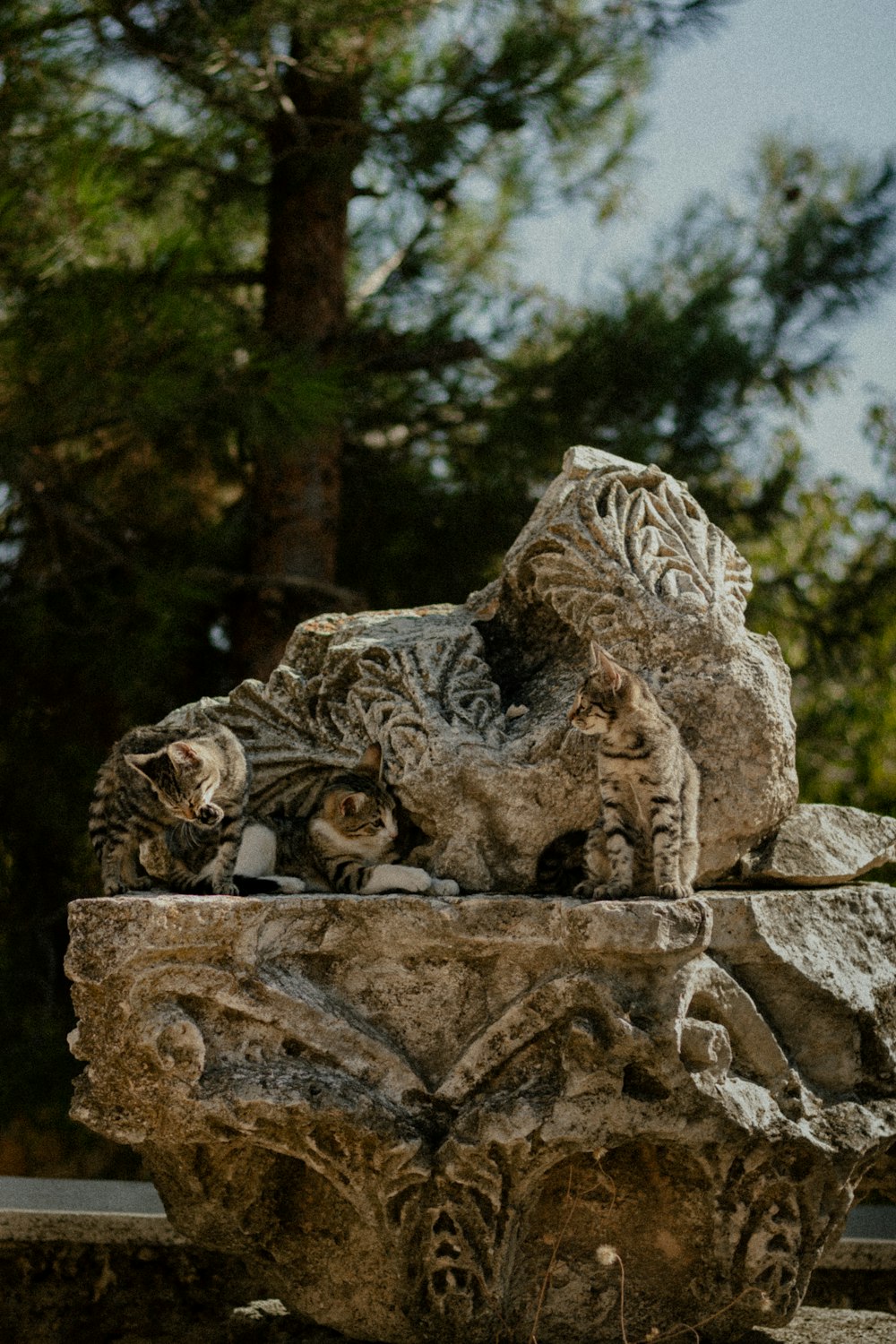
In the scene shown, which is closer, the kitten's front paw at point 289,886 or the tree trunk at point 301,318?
the kitten's front paw at point 289,886

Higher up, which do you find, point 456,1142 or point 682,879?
point 682,879

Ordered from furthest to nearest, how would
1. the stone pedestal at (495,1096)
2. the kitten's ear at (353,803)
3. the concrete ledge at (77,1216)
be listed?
the concrete ledge at (77,1216) < the kitten's ear at (353,803) < the stone pedestal at (495,1096)

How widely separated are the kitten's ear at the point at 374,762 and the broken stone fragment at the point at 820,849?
40.2 inches

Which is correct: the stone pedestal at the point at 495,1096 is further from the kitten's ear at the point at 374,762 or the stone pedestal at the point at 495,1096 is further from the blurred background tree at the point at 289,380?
the blurred background tree at the point at 289,380

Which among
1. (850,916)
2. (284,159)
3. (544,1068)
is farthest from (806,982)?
(284,159)

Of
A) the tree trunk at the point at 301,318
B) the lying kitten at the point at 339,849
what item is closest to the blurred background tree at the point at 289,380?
the tree trunk at the point at 301,318

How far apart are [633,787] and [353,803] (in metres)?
0.72

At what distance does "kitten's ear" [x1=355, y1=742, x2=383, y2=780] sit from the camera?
4.37 meters

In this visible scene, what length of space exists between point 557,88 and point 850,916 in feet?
14.6

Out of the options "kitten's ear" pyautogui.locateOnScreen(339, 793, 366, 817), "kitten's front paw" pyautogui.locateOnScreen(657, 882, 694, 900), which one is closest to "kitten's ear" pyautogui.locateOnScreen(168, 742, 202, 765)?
"kitten's ear" pyautogui.locateOnScreen(339, 793, 366, 817)

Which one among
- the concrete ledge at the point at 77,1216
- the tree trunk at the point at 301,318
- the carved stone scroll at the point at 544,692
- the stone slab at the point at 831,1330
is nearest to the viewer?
the carved stone scroll at the point at 544,692

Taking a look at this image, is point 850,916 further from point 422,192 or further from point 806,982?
point 422,192

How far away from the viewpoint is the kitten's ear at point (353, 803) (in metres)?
4.17

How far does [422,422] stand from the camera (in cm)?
828
